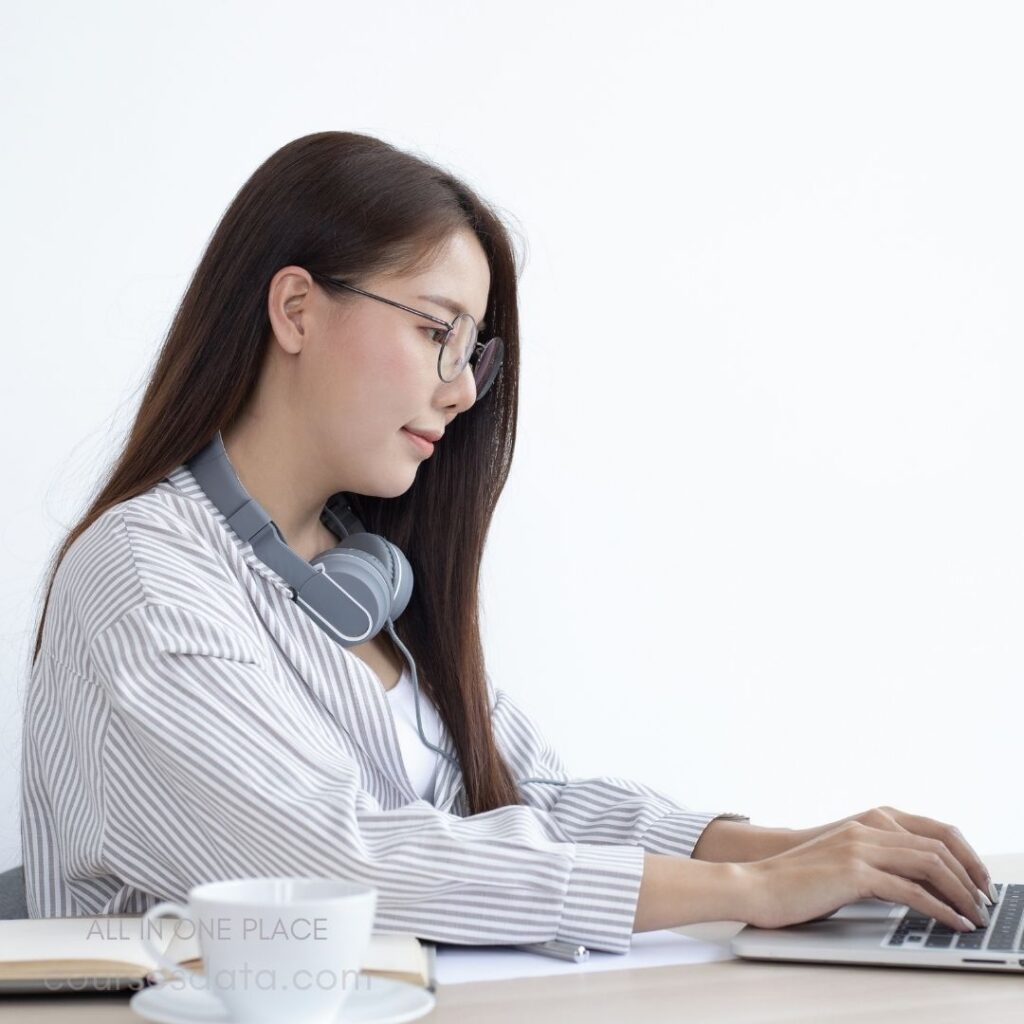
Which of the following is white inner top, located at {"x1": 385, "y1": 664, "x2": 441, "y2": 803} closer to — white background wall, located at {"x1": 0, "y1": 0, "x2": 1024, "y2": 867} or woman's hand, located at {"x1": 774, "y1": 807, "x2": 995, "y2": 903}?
woman's hand, located at {"x1": 774, "y1": 807, "x2": 995, "y2": 903}

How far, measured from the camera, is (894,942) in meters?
0.95

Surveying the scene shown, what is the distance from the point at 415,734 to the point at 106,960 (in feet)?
2.53

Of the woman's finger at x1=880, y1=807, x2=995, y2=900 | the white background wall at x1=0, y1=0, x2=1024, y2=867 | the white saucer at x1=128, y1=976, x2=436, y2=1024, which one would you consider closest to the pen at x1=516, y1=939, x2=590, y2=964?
the white saucer at x1=128, y1=976, x2=436, y2=1024

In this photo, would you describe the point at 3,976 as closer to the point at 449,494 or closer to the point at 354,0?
the point at 449,494

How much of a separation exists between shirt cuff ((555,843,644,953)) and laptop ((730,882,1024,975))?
8 centimetres

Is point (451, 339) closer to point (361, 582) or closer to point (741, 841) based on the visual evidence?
point (361, 582)

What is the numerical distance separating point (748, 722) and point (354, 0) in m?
1.59

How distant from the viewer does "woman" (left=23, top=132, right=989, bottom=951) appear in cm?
99

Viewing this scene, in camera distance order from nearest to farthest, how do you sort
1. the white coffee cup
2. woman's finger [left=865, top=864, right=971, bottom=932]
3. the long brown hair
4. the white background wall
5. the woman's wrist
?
the white coffee cup → woman's finger [left=865, top=864, right=971, bottom=932] → the woman's wrist → the long brown hair → the white background wall

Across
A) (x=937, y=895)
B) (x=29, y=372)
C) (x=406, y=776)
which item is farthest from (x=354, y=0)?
(x=937, y=895)

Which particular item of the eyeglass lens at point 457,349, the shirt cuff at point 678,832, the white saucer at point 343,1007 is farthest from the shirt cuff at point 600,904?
the eyeglass lens at point 457,349

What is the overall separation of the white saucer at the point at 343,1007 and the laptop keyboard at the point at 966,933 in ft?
1.31

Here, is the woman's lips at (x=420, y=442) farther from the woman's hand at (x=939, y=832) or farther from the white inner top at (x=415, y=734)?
the woman's hand at (x=939, y=832)

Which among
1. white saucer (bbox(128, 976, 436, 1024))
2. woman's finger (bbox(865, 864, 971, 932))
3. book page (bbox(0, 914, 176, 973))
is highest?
white saucer (bbox(128, 976, 436, 1024))
